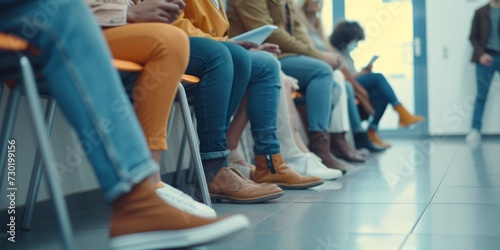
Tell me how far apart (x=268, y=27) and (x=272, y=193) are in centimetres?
49

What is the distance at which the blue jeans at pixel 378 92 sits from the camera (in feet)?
13.6

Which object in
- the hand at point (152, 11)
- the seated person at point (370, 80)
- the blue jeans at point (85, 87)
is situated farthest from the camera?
the seated person at point (370, 80)

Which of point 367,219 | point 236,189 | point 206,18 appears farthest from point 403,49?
point 367,219

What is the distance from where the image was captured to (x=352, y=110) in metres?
3.59

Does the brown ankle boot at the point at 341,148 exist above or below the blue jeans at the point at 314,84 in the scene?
below

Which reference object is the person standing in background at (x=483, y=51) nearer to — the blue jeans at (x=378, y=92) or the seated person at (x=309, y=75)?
the blue jeans at (x=378, y=92)

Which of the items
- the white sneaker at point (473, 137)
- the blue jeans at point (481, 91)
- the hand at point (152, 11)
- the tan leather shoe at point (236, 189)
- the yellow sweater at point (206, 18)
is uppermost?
the hand at point (152, 11)

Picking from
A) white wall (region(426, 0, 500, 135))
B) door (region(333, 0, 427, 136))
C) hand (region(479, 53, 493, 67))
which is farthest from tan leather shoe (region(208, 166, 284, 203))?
white wall (region(426, 0, 500, 135))

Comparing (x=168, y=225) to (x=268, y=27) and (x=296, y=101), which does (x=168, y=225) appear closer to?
(x=268, y=27)

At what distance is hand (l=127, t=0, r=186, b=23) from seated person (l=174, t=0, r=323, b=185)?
0.36 metres

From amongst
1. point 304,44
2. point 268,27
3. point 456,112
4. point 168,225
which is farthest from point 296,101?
point 456,112

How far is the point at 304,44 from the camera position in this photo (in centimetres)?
257

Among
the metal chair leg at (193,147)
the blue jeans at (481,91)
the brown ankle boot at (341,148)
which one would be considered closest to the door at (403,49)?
the blue jeans at (481,91)

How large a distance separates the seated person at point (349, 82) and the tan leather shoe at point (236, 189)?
162cm
